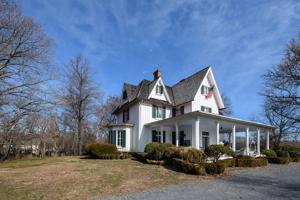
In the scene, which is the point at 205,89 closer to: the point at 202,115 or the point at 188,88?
the point at 188,88

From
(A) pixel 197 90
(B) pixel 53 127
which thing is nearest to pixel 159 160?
(A) pixel 197 90

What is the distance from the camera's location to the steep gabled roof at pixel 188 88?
28062mm

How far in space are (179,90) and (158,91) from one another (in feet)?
12.0

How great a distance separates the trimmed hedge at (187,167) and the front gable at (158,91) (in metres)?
11.4

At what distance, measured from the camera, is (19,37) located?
19297 mm

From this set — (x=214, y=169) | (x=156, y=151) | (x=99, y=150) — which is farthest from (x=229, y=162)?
(x=99, y=150)

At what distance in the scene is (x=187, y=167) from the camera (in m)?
15.3

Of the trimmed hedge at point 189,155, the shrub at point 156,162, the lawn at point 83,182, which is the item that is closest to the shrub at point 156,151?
the shrub at point 156,162

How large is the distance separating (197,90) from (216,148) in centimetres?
1098

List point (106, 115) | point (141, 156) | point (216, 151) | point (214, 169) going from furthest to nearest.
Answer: point (106, 115)
point (141, 156)
point (216, 151)
point (214, 169)

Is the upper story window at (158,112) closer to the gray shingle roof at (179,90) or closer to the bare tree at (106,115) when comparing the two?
the gray shingle roof at (179,90)

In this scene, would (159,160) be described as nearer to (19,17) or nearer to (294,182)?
(294,182)

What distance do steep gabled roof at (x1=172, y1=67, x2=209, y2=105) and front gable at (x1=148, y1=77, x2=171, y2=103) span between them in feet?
5.26

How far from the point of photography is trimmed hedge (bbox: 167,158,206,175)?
48.2 feet
